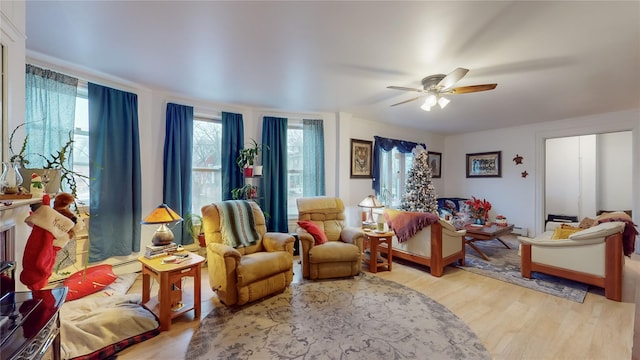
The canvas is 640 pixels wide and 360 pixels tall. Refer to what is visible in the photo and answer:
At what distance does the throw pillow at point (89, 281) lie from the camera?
102 inches

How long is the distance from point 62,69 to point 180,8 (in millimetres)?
2041

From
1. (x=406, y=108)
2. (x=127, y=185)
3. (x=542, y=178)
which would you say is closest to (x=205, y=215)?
(x=127, y=185)

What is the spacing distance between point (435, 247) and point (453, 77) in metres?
2.11

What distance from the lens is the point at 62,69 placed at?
2748mm

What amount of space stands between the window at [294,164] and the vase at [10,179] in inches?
134

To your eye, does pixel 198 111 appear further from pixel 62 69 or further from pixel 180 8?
pixel 180 8

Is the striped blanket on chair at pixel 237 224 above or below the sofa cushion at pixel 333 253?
above

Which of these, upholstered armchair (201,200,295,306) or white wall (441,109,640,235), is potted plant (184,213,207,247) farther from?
white wall (441,109,640,235)

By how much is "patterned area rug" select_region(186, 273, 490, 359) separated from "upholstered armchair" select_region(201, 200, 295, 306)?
150mm

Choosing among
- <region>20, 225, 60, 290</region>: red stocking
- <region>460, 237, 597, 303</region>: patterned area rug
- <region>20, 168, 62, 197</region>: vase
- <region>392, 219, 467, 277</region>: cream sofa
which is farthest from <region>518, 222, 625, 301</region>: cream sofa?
<region>20, 168, 62, 197</region>: vase

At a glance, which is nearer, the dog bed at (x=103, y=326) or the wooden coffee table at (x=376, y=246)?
the dog bed at (x=103, y=326)

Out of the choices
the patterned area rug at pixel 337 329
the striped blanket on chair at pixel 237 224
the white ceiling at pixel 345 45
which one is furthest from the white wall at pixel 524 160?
the striped blanket on chair at pixel 237 224

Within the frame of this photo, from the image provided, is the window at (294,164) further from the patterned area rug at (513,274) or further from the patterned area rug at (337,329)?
the patterned area rug at (513,274)

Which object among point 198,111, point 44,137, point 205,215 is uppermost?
point 198,111
